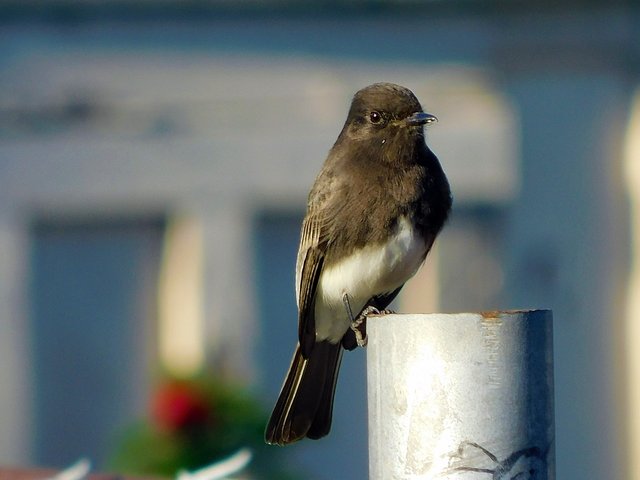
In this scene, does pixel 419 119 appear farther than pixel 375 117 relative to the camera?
No

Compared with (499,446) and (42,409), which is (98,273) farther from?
(499,446)

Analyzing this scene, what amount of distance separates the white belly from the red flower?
5.31ft

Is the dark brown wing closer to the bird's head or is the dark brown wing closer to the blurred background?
the bird's head

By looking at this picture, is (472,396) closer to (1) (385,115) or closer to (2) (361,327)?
(2) (361,327)

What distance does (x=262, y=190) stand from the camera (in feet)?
23.3

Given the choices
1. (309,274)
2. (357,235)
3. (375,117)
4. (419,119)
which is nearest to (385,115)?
(375,117)

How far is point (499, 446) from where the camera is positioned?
6.13 feet

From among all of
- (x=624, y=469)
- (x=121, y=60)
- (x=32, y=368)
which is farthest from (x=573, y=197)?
(x=32, y=368)

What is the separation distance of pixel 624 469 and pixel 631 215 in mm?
1250

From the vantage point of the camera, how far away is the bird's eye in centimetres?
400

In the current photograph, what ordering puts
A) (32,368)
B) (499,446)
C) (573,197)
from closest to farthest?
(499,446), (573,197), (32,368)

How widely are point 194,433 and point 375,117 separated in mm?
2033

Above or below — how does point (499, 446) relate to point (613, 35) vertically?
below

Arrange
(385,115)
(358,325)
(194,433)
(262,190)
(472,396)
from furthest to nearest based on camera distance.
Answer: (262,190)
(194,433)
(385,115)
(358,325)
(472,396)
